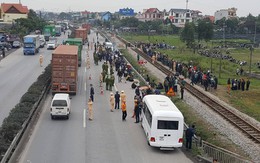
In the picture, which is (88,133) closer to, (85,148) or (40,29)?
(85,148)

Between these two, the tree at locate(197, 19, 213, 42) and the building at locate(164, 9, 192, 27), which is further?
the building at locate(164, 9, 192, 27)

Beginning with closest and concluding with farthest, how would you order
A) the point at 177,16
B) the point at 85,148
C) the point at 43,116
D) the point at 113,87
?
the point at 85,148 → the point at 43,116 → the point at 113,87 → the point at 177,16

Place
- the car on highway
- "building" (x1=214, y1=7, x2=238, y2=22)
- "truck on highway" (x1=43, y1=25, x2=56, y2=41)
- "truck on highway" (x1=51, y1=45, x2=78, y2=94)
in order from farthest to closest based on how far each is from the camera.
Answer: "building" (x1=214, y1=7, x2=238, y2=22)
"truck on highway" (x1=43, y1=25, x2=56, y2=41)
the car on highway
"truck on highway" (x1=51, y1=45, x2=78, y2=94)

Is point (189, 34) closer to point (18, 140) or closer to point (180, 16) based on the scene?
point (18, 140)

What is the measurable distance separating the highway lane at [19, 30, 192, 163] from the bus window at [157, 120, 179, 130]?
124 centimetres

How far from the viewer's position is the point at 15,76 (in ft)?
139

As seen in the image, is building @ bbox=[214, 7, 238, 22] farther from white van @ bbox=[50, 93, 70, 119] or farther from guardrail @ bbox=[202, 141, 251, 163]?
guardrail @ bbox=[202, 141, 251, 163]

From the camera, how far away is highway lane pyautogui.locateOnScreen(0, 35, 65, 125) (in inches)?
A: 1209

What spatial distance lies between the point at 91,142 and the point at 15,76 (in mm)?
23081

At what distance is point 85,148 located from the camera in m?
20.5

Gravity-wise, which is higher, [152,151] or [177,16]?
[177,16]

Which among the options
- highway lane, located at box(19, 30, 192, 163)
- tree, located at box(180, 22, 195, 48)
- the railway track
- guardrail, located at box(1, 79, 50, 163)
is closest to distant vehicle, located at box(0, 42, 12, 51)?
tree, located at box(180, 22, 195, 48)

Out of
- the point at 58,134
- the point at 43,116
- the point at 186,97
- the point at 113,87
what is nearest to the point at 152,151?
the point at 58,134

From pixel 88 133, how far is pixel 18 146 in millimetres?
4553
